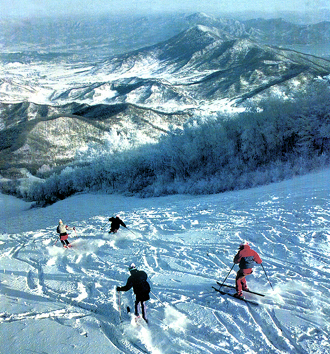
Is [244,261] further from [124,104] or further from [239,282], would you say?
[124,104]

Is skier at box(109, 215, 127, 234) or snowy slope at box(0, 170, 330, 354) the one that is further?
skier at box(109, 215, 127, 234)

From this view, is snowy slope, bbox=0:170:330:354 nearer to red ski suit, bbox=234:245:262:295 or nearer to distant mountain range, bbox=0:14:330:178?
red ski suit, bbox=234:245:262:295

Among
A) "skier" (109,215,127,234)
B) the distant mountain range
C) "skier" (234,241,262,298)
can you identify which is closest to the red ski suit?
"skier" (234,241,262,298)

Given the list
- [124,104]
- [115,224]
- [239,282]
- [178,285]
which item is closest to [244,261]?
[239,282]

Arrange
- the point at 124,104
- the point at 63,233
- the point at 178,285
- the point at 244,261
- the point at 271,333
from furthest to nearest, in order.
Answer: the point at 124,104
the point at 63,233
the point at 178,285
the point at 244,261
the point at 271,333

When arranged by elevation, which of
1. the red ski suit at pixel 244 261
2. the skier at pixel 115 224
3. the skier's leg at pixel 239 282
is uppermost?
the red ski suit at pixel 244 261

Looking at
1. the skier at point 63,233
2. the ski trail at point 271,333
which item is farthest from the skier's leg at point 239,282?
the skier at point 63,233

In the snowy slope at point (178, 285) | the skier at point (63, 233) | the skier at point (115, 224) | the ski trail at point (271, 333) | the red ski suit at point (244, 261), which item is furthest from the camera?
the skier at point (115, 224)

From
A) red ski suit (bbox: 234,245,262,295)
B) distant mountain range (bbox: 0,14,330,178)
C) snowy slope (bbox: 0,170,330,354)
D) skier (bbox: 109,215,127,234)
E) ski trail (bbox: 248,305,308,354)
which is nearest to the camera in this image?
ski trail (bbox: 248,305,308,354)

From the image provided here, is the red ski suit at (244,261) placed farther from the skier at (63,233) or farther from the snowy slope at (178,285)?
the skier at (63,233)
